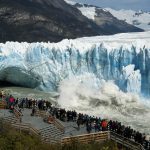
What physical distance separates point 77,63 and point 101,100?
501 cm

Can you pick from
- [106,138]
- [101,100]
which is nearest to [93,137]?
[106,138]

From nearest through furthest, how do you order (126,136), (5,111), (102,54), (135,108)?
(126,136)
(5,111)
(135,108)
(102,54)

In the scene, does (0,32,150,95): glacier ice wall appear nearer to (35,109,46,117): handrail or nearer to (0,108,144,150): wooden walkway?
(35,109,46,117): handrail

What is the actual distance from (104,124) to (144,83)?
1390 cm

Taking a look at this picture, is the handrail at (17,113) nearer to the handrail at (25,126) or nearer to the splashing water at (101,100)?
the handrail at (25,126)

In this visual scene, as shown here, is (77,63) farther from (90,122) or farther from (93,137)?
(93,137)

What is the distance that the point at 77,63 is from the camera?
135 feet

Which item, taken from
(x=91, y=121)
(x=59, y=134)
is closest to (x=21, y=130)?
(x=59, y=134)

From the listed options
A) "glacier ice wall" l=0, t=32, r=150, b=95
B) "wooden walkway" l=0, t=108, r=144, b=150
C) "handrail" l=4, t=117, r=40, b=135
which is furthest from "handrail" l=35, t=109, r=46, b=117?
"glacier ice wall" l=0, t=32, r=150, b=95

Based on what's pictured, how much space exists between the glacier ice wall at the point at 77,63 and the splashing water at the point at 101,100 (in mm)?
736

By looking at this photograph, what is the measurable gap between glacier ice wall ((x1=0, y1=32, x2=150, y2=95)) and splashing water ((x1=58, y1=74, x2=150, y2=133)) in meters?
0.74

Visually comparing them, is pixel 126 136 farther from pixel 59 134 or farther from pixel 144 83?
pixel 144 83

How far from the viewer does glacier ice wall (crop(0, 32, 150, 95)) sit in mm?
38188

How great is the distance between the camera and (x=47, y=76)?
41469 mm
